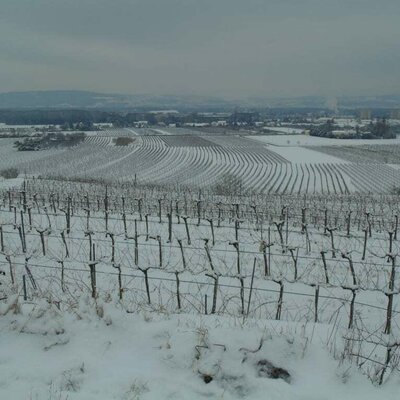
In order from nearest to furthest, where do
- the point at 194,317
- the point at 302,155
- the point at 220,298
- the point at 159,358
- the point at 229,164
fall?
the point at 159,358, the point at 194,317, the point at 220,298, the point at 229,164, the point at 302,155

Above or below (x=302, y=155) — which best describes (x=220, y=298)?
above

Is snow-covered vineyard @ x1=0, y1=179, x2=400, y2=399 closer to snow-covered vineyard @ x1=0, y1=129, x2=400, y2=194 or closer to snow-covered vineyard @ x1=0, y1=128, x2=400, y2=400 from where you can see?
snow-covered vineyard @ x1=0, y1=128, x2=400, y2=400

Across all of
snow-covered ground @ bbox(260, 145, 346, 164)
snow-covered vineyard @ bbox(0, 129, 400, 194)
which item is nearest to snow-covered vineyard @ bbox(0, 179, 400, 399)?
snow-covered vineyard @ bbox(0, 129, 400, 194)

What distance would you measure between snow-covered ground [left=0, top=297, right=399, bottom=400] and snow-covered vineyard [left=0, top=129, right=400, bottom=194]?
89.2ft

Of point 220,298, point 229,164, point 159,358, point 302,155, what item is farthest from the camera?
point 302,155

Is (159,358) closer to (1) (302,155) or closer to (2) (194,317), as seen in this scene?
(2) (194,317)

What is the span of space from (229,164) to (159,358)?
44.4m

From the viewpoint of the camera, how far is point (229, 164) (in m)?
47.6

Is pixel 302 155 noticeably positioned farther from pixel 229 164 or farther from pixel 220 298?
pixel 220 298

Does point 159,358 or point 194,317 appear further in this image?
point 194,317

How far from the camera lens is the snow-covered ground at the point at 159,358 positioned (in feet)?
10.4

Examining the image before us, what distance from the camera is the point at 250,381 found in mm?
3258

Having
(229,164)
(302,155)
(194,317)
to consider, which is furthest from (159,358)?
(302,155)

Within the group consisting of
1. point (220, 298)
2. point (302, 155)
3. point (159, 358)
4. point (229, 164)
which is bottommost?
point (229, 164)
